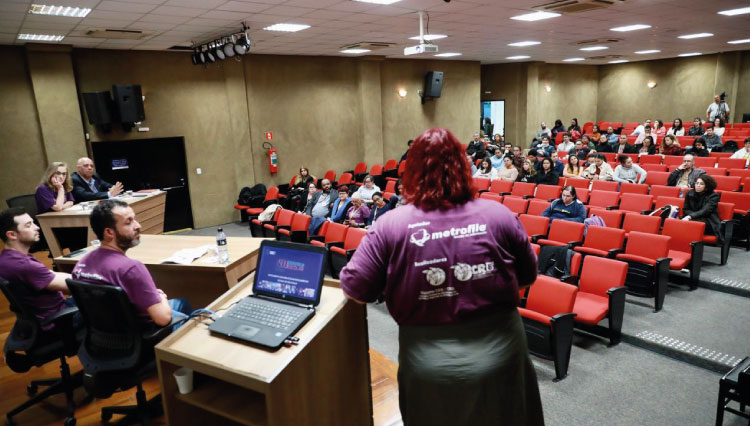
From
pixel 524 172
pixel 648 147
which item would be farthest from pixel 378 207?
pixel 648 147

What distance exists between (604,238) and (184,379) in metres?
4.78

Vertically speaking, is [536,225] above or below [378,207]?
below

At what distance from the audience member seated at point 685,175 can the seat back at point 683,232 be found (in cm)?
222

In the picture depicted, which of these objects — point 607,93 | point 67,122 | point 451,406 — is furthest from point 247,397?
point 607,93

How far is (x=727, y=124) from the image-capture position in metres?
14.8

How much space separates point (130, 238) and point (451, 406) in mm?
2016

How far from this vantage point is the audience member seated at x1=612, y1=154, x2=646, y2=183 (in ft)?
27.2

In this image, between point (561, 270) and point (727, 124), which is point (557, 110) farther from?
point (561, 270)

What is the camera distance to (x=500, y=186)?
28.7 ft

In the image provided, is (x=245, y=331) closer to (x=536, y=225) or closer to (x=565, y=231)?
(x=565, y=231)

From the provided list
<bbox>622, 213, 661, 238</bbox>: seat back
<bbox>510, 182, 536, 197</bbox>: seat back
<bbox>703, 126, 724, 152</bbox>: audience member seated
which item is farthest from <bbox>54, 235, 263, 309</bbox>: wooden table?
<bbox>703, 126, 724, 152</bbox>: audience member seated

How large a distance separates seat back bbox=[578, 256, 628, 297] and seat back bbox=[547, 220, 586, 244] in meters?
1.17

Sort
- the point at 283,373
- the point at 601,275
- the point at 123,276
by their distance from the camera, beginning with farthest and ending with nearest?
the point at 601,275, the point at 123,276, the point at 283,373

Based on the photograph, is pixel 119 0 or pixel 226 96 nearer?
pixel 119 0
